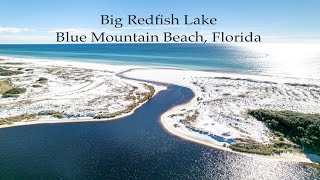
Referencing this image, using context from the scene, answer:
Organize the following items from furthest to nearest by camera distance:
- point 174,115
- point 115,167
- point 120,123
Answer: point 174,115 < point 120,123 < point 115,167

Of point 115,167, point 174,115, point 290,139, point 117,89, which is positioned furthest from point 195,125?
point 117,89

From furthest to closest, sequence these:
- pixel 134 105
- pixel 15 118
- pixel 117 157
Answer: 1. pixel 134 105
2. pixel 15 118
3. pixel 117 157

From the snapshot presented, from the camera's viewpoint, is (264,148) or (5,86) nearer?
(264,148)

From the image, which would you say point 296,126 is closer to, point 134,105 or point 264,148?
point 264,148

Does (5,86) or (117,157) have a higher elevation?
(5,86)

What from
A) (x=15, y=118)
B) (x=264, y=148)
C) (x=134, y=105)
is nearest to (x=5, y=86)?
(x=15, y=118)

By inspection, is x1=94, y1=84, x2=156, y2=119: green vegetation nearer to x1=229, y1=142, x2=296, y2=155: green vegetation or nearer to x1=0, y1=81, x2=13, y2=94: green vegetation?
x1=229, y1=142, x2=296, y2=155: green vegetation

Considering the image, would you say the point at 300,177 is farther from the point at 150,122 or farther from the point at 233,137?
the point at 150,122

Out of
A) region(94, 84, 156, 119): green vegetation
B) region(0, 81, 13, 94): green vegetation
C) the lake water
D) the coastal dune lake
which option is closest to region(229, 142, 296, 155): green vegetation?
the lake water
